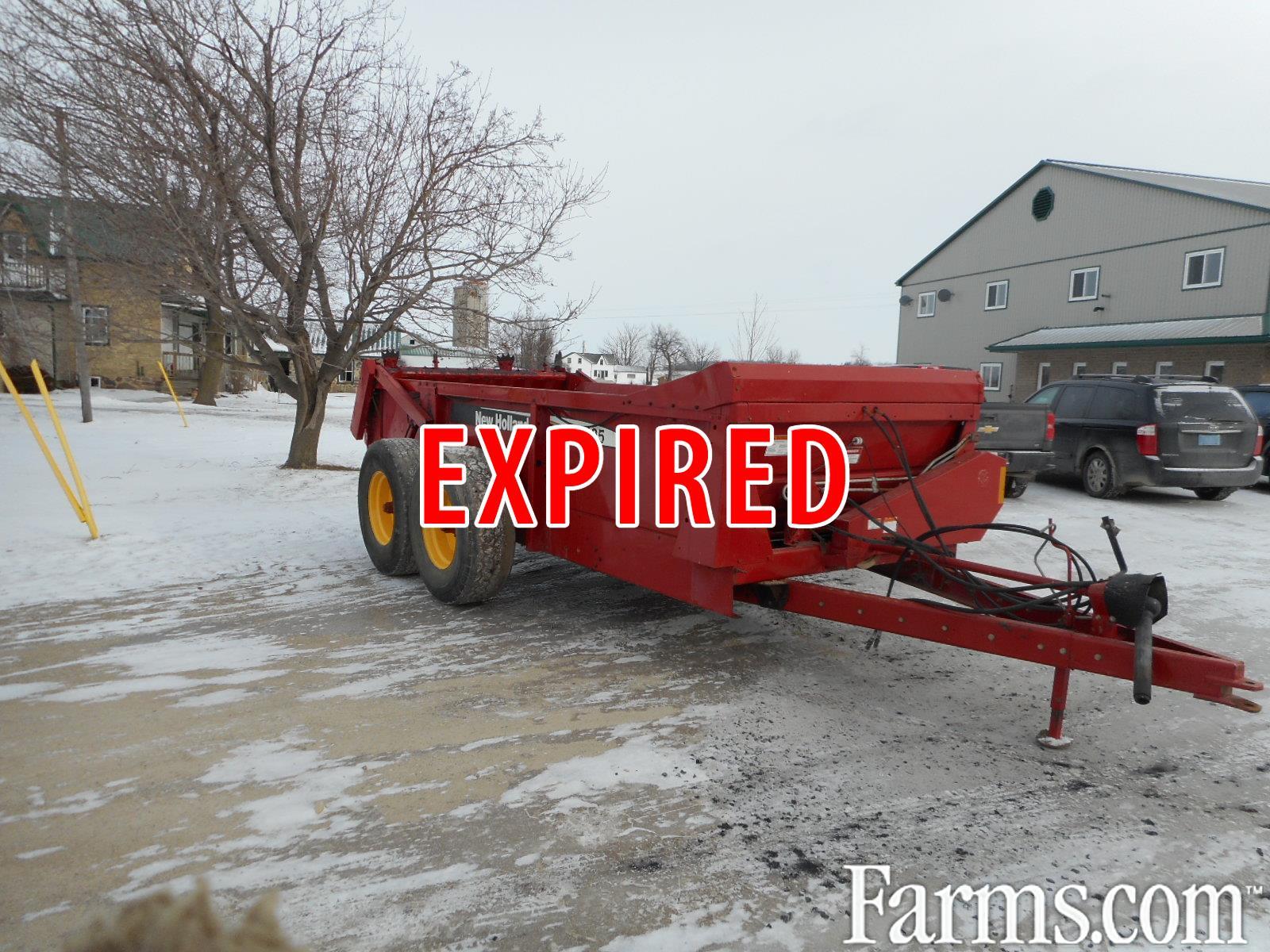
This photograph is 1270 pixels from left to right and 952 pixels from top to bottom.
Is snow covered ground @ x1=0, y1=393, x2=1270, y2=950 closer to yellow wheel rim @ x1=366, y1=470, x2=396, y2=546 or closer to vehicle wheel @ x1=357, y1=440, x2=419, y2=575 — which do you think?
vehicle wheel @ x1=357, y1=440, x2=419, y2=575

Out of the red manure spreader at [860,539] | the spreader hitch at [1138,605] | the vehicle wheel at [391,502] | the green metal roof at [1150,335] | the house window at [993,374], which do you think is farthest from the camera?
the house window at [993,374]

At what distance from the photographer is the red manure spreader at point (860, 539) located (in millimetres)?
3379

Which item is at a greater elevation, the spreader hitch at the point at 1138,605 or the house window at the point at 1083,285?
the house window at the point at 1083,285

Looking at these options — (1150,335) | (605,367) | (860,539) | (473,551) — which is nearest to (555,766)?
(860,539)

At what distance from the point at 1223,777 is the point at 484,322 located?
10565 mm

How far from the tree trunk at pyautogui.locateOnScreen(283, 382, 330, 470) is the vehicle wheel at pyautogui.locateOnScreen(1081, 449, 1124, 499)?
10303 millimetres

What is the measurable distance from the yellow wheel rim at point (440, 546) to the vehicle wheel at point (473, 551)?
26mm

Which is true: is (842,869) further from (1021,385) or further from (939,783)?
(1021,385)

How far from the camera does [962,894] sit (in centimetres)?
265

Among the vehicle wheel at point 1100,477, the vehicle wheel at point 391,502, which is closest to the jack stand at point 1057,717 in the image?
the vehicle wheel at point 391,502

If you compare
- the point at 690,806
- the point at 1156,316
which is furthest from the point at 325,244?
the point at 1156,316

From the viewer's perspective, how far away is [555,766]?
135 inches

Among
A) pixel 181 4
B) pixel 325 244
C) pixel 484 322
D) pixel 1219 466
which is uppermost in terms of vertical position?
pixel 181 4

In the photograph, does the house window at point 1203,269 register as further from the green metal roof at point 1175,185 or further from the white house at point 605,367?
the white house at point 605,367
